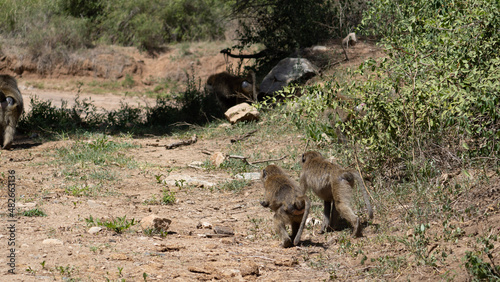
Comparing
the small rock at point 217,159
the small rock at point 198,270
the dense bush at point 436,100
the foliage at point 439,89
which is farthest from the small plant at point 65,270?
the small rock at point 217,159

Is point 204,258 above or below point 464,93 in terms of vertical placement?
below

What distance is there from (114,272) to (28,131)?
8.67 m

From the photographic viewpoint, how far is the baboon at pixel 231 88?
13.6 metres

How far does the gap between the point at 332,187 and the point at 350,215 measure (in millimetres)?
379

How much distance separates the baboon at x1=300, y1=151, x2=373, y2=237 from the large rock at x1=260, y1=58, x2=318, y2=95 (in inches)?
282

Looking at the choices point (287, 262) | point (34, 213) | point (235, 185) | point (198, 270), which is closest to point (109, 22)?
point (235, 185)

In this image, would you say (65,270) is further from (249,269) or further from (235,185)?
(235,185)

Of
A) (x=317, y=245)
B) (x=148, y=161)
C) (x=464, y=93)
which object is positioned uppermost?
(x=464, y=93)

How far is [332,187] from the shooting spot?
5.86 metres

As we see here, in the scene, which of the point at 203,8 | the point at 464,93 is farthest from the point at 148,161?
the point at 203,8

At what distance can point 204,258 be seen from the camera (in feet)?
17.4

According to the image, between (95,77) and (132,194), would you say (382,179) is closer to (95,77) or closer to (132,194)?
(132,194)

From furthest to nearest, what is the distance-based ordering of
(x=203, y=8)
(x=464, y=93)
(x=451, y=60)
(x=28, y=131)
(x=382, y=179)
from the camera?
(x=203, y=8)
(x=28, y=131)
(x=382, y=179)
(x=451, y=60)
(x=464, y=93)

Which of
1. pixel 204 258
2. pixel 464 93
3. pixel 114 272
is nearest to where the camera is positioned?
pixel 114 272
